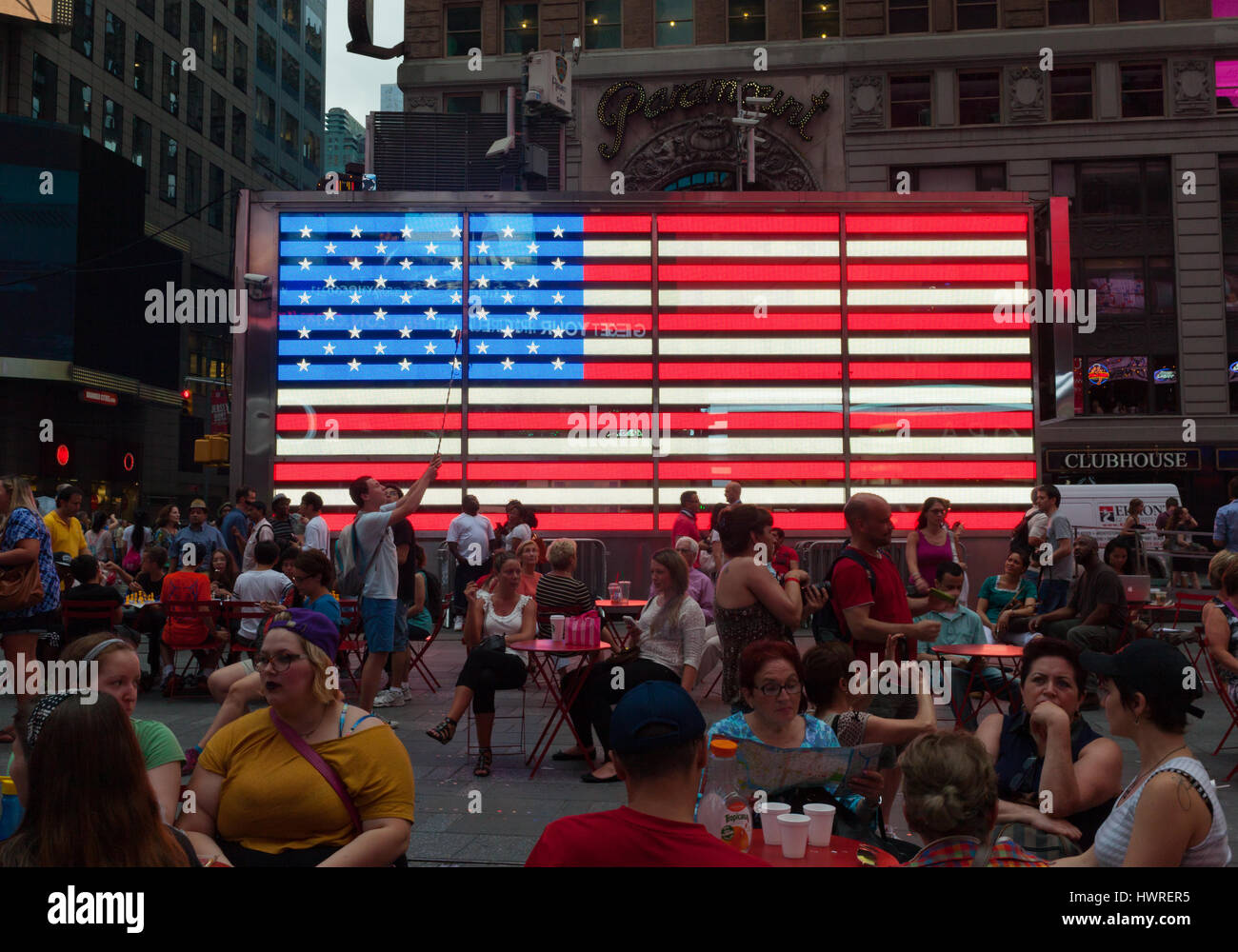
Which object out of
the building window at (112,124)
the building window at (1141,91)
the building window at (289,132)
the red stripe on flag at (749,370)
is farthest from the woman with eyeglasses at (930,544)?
the building window at (289,132)

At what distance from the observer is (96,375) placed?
39.7 m

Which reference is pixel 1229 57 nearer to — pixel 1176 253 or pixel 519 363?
pixel 1176 253

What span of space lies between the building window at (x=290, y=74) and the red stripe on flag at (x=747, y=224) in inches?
2124

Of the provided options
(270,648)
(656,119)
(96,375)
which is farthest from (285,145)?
(270,648)

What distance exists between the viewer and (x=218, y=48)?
5456cm

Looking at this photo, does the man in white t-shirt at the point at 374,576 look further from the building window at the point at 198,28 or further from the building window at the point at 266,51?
the building window at the point at 266,51

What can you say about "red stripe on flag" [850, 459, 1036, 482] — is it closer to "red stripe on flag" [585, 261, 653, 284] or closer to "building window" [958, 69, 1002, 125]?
"red stripe on flag" [585, 261, 653, 284]

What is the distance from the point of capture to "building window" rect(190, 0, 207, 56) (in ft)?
170

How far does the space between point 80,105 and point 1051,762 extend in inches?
1876

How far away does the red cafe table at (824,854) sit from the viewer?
3.50 metres

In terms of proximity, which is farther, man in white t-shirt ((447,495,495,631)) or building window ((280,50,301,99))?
building window ((280,50,301,99))

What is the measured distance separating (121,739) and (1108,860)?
10.5 feet

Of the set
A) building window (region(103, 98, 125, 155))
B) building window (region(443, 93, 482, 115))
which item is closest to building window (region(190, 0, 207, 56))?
building window (region(103, 98, 125, 155))

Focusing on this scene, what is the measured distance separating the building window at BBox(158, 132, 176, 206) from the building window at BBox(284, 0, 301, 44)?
18.4 metres
